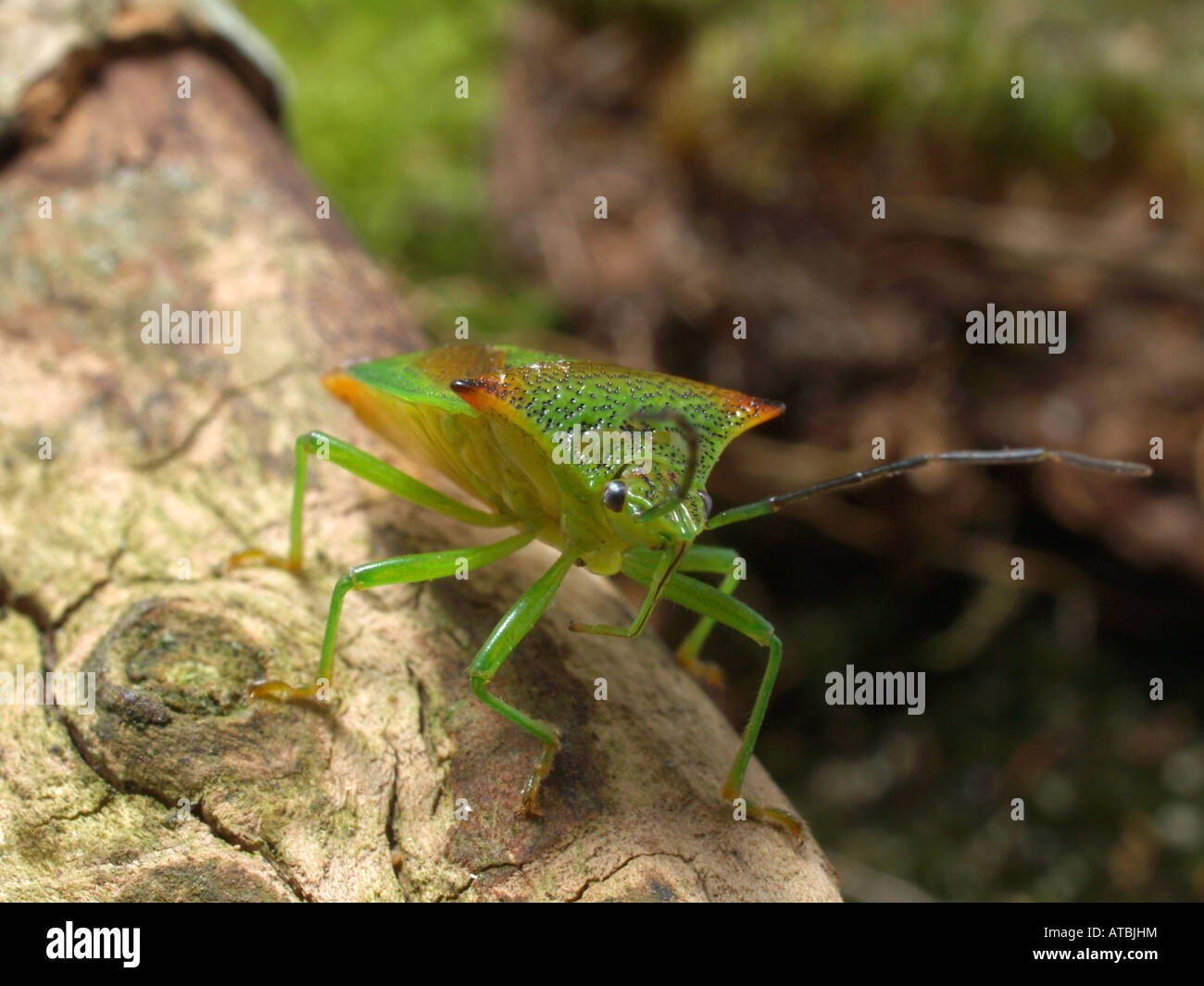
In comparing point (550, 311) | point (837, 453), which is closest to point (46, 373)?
point (550, 311)

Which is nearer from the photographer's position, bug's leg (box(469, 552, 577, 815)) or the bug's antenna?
the bug's antenna
